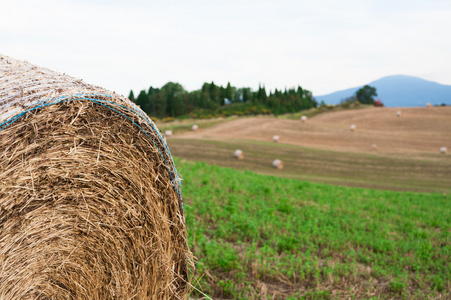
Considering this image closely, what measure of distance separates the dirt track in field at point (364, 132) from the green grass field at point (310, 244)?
17786 millimetres

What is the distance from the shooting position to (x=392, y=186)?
18297 mm

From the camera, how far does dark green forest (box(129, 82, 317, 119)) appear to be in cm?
5478

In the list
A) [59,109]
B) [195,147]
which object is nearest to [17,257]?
[59,109]

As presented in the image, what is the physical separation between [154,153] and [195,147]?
22116 mm

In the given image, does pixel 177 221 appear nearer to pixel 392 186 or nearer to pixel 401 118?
pixel 392 186

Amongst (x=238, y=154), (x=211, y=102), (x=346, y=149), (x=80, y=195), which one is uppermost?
(x=211, y=102)

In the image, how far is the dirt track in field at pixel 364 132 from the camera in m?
29.6

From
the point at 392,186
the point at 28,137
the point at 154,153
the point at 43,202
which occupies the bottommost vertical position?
the point at 392,186

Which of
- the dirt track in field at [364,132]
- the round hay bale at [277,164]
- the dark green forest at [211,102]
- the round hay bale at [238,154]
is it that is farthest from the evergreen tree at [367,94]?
the round hay bale at [277,164]

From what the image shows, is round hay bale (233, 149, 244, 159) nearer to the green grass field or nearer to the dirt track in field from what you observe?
the dirt track in field

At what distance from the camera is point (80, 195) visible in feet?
12.0

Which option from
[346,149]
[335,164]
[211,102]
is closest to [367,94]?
[211,102]

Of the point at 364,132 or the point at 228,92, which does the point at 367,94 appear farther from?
the point at 364,132

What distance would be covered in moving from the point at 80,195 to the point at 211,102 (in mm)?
56506
